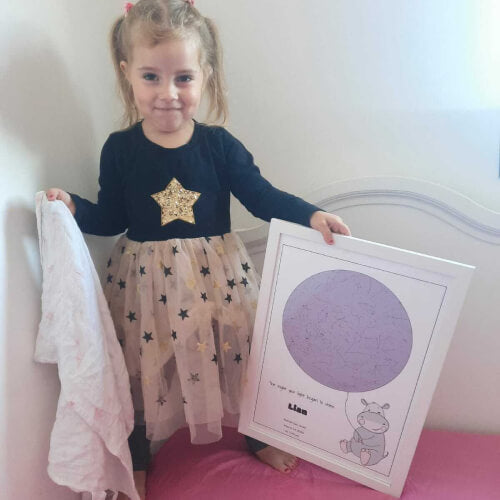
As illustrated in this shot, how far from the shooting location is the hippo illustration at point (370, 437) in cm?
76

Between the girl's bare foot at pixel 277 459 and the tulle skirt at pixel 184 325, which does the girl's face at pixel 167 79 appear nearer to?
the tulle skirt at pixel 184 325

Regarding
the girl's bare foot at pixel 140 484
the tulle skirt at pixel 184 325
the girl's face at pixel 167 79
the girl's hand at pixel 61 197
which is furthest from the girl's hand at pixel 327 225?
the girl's bare foot at pixel 140 484

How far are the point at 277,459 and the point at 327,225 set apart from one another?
0.49 metres

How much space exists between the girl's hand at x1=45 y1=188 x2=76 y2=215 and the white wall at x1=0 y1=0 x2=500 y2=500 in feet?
0.15

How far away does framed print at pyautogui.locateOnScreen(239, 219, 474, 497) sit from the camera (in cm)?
70

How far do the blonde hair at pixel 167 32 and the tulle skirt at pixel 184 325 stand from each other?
0.30 m

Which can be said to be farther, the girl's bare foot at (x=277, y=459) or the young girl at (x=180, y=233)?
the girl's bare foot at (x=277, y=459)

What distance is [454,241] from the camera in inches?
36.9

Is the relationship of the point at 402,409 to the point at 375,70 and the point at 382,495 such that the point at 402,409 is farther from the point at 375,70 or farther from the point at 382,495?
the point at 375,70

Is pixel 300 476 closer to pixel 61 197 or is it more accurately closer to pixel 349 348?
pixel 349 348

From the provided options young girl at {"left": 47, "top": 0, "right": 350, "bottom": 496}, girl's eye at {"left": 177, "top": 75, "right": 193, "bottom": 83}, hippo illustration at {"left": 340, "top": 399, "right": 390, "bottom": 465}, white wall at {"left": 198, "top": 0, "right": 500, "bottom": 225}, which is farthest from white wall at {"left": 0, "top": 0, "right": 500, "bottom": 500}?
hippo illustration at {"left": 340, "top": 399, "right": 390, "bottom": 465}

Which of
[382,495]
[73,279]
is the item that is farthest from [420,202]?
[73,279]

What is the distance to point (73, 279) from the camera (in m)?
0.69

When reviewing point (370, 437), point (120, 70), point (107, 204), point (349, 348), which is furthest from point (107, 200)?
point (370, 437)
